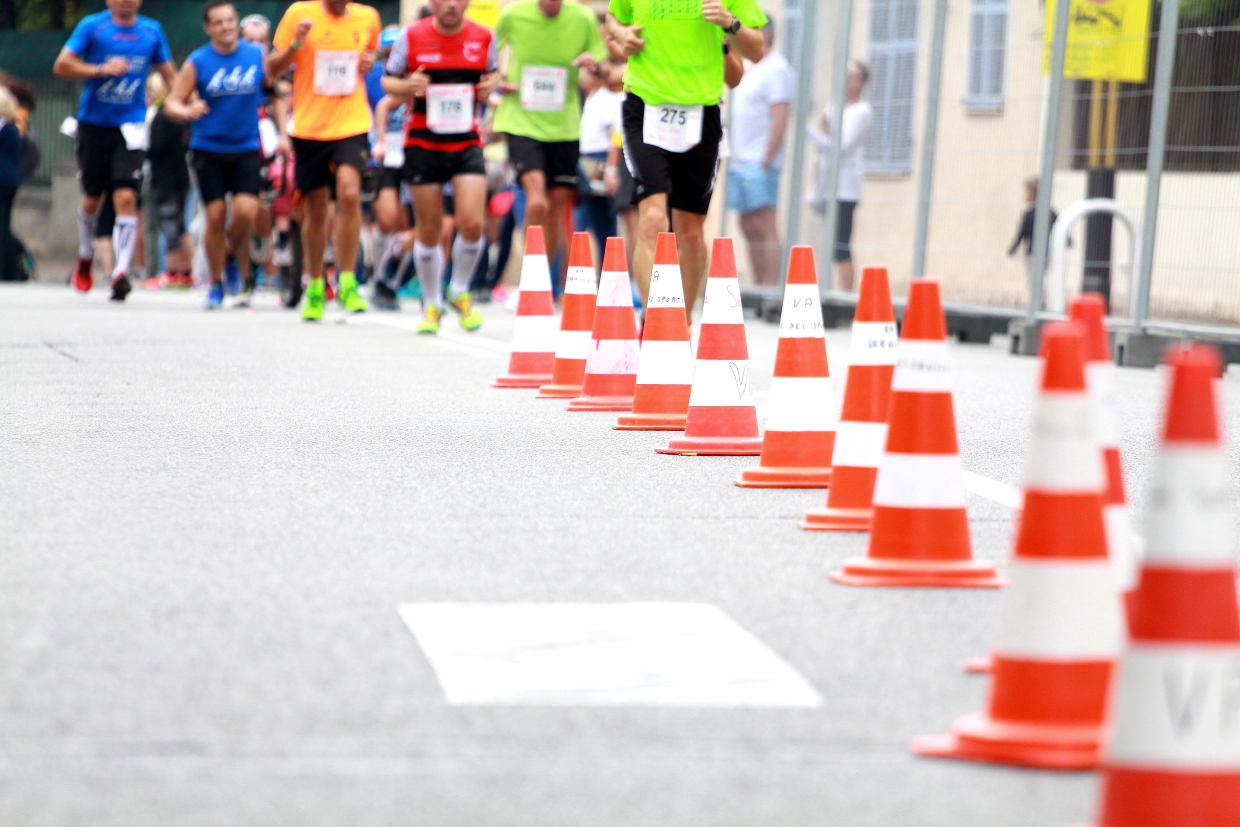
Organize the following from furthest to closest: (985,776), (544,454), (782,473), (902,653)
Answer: (544,454) < (782,473) < (902,653) < (985,776)

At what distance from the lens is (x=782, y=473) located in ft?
21.1

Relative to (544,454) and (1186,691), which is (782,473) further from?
(1186,691)

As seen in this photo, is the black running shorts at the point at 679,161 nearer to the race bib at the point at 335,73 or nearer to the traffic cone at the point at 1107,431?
the race bib at the point at 335,73

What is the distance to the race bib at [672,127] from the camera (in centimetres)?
1030

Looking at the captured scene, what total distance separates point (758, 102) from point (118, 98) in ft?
16.5

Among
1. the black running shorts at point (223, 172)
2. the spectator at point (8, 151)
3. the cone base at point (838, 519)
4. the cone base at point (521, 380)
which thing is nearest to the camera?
the cone base at point (838, 519)

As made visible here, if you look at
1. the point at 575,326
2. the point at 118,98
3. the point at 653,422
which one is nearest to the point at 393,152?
the point at 118,98

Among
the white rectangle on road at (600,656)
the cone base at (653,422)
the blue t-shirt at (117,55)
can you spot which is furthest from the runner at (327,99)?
the white rectangle on road at (600,656)

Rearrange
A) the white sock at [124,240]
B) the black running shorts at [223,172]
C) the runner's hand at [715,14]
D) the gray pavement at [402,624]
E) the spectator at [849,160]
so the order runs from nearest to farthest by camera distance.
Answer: the gray pavement at [402,624], the runner's hand at [715,14], the black running shorts at [223,172], the spectator at [849,160], the white sock at [124,240]

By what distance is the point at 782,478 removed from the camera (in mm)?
6449

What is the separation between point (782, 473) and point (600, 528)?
1.07 m

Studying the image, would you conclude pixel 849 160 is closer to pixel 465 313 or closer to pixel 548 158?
pixel 548 158

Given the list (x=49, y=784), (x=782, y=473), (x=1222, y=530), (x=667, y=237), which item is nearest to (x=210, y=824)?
(x=49, y=784)

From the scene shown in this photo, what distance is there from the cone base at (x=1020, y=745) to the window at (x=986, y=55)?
11.8m
